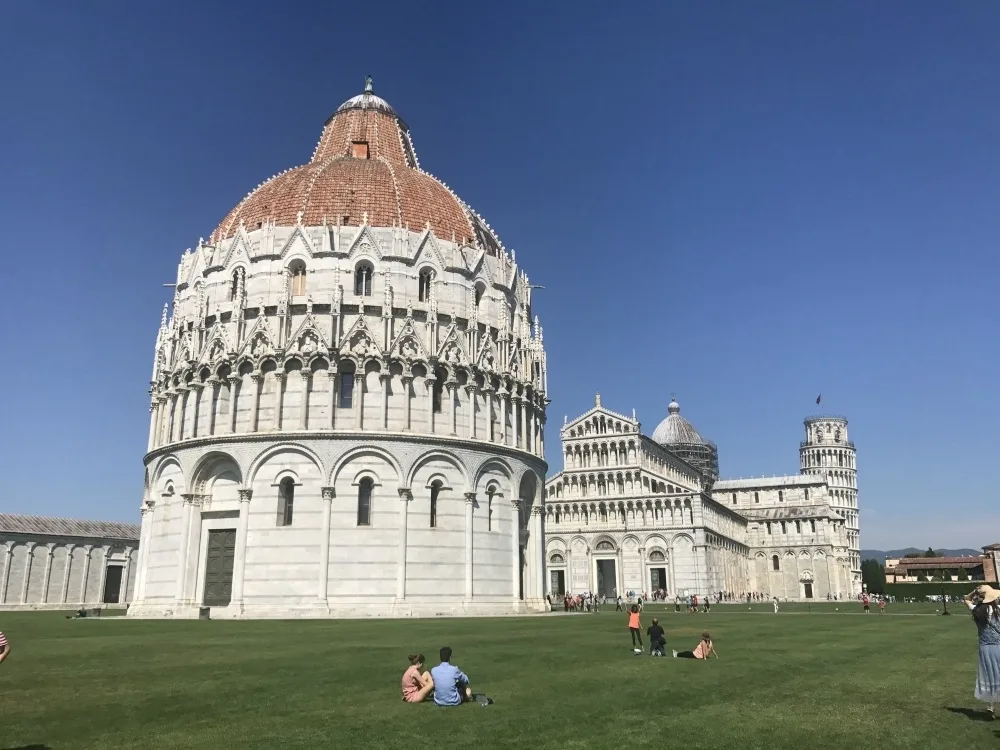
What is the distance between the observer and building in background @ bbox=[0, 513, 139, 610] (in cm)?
7294

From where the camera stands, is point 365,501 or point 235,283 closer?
point 365,501

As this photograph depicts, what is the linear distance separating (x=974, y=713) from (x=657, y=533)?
88816 millimetres

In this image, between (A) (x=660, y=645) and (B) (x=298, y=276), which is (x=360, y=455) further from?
(A) (x=660, y=645)

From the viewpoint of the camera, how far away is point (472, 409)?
47.0m

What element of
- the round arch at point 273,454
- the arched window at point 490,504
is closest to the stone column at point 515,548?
the arched window at point 490,504

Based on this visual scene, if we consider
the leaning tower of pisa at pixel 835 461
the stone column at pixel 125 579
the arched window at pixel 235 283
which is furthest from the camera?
the leaning tower of pisa at pixel 835 461

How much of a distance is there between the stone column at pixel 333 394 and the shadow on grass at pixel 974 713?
114 feet

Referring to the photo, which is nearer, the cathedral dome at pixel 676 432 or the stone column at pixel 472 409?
the stone column at pixel 472 409

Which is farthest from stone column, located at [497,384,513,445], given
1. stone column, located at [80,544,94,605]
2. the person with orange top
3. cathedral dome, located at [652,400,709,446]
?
cathedral dome, located at [652,400,709,446]

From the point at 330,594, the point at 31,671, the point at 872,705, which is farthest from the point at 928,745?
the point at 330,594

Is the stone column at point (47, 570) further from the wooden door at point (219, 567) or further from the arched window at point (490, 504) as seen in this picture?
the arched window at point (490, 504)

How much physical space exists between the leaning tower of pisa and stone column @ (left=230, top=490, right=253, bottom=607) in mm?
132962

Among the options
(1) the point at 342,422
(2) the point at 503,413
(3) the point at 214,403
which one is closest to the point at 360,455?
(1) the point at 342,422

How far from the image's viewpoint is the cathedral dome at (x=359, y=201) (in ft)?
164
